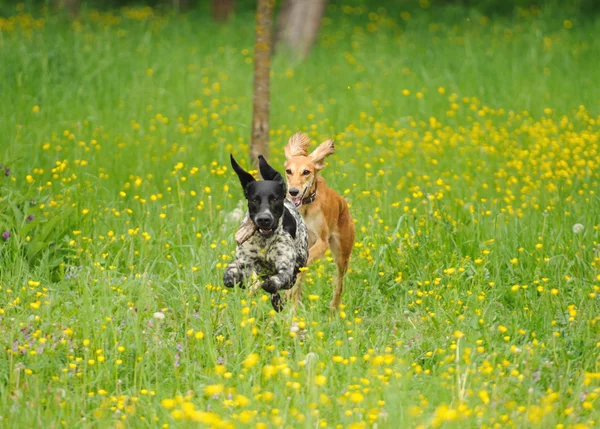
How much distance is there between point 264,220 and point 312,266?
1999mm

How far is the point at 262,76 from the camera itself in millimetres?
8539

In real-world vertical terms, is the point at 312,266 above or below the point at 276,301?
below

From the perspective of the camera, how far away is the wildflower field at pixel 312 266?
4535 mm

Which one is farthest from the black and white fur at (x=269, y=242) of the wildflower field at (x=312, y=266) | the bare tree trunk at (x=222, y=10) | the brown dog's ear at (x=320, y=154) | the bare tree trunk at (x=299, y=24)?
the bare tree trunk at (x=222, y=10)

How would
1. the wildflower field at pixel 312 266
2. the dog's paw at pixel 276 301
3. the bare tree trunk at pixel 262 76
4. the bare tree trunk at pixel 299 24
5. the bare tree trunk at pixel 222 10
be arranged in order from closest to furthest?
the wildflower field at pixel 312 266 → the dog's paw at pixel 276 301 → the bare tree trunk at pixel 262 76 → the bare tree trunk at pixel 299 24 → the bare tree trunk at pixel 222 10

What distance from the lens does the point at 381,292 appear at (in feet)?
21.1

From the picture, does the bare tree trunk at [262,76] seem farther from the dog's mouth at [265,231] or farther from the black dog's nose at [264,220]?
the black dog's nose at [264,220]

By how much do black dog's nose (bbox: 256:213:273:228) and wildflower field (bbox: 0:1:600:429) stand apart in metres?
0.54

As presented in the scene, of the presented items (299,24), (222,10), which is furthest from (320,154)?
(222,10)

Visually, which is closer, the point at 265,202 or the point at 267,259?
the point at 265,202

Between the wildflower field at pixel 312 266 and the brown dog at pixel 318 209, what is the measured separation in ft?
0.83

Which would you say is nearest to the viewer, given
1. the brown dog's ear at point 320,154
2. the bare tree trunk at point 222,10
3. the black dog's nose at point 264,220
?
the black dog's nose at point 264,220

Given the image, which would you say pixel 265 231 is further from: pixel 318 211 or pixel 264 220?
pixel 318 211

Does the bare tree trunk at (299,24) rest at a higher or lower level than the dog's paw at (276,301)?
lower
